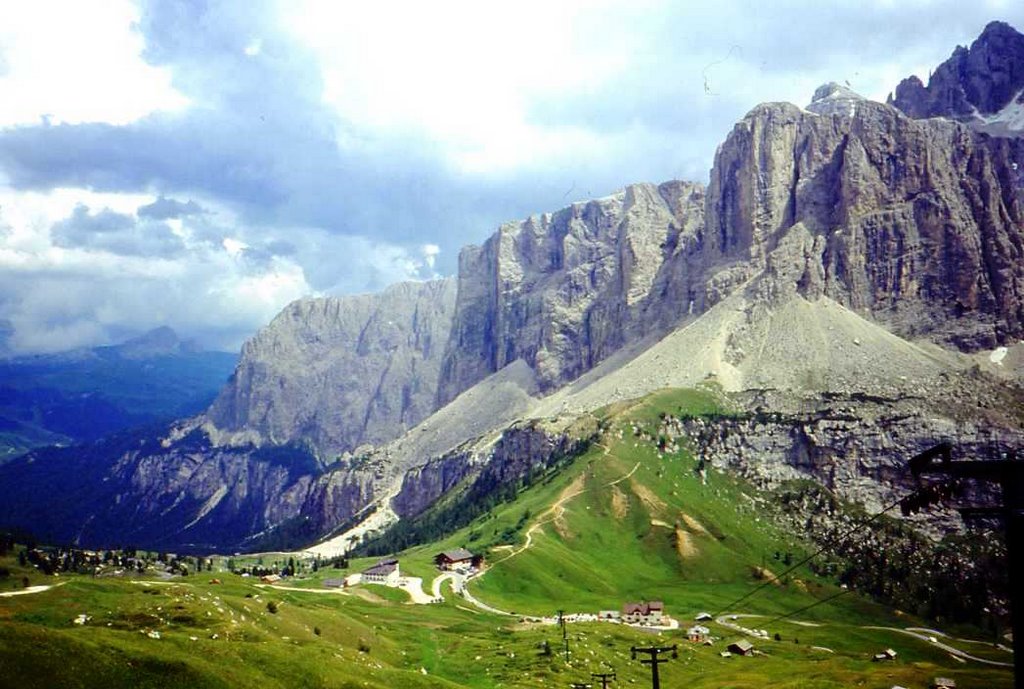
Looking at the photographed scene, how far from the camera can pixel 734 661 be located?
144 metres

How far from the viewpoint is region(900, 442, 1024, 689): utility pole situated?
92.2 ft

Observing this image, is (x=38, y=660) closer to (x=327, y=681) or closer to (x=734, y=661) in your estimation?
Result: (x=327, y=681)

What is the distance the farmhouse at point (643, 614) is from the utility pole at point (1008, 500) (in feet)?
520

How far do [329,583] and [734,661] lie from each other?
98.2m

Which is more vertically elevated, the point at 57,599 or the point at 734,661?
the point at 57,599

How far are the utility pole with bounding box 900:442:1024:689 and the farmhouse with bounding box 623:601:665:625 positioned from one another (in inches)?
6244

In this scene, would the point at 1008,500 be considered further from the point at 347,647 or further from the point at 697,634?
the point at 697,634

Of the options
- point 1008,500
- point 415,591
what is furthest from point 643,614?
point 1008,500

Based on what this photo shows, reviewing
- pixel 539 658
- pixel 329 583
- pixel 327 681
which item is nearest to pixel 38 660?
pixel 327 681

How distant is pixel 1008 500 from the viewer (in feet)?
97.4

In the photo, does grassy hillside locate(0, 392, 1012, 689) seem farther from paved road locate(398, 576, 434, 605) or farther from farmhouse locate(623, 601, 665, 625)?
farmhouse locate(623, 601, 665, 625)

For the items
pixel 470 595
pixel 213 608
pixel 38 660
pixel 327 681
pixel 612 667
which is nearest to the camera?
pixel 38 660

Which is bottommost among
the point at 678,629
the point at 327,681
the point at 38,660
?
the point at 678,629

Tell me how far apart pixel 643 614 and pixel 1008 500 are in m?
166
